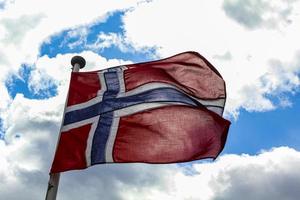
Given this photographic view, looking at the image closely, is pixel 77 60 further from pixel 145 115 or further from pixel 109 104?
pixel 145 115

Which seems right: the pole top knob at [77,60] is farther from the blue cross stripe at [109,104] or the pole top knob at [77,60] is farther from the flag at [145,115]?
the blue cross stripe at [109,104]

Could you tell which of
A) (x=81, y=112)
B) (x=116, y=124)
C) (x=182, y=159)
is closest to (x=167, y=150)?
(x=182, y=159)

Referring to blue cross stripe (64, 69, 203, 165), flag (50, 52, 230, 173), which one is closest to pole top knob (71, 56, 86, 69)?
flag (50, 52, 230, 173)

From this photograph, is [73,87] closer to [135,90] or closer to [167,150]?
[135,90]

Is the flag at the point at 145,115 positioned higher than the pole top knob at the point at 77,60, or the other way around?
the pole top knob at the point at 77,60

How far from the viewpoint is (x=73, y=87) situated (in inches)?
690

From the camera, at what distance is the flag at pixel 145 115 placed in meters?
16.5

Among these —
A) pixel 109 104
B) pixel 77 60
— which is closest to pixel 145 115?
pixel 109 104

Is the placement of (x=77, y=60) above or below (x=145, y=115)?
above

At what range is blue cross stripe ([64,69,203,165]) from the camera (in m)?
16.6

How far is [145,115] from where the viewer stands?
17.6 m

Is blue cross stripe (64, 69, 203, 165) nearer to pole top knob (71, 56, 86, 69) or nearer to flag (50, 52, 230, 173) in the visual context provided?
flag (50, 52, 230, 173)

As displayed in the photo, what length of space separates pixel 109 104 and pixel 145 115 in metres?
1.09

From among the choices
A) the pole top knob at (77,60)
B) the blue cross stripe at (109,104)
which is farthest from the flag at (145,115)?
the pole top knob at (77,60)
